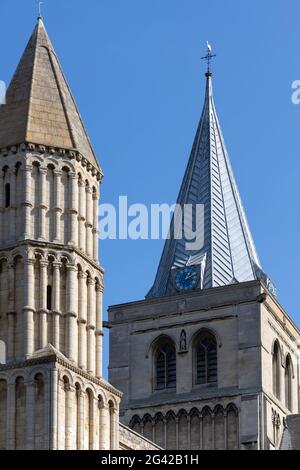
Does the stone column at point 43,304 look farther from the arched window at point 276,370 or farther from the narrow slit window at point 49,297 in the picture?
the arched window at point 276,370

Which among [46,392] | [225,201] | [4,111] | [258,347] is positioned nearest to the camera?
[46,392]

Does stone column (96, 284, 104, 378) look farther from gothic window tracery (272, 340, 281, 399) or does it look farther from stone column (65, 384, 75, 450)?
gothic window tracery (272, 340, 281, 399)

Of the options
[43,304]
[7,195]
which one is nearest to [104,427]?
[43,304]

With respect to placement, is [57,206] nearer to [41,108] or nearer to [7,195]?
[7,195]

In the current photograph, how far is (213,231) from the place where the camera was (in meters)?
83.4

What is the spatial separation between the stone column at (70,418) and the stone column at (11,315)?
180 centimetres

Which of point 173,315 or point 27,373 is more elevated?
point 173,315

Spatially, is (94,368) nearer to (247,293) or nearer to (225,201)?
(247,293)

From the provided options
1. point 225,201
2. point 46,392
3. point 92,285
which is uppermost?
point 225,201

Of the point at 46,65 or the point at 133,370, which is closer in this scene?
the point at 46,65

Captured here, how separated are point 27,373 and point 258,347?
1152 inches

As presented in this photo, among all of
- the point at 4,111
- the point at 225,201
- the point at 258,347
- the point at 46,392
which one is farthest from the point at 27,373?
A: the point at 225,201

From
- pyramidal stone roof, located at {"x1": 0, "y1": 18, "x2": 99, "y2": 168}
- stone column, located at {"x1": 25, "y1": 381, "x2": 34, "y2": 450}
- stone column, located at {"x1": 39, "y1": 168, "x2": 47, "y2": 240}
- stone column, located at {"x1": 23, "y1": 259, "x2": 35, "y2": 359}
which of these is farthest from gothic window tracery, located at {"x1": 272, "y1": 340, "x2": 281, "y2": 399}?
stone column, located at {"x1": 25, "y1": 381, "x2": 34, "y2": 450}

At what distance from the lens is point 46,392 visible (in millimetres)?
50000
